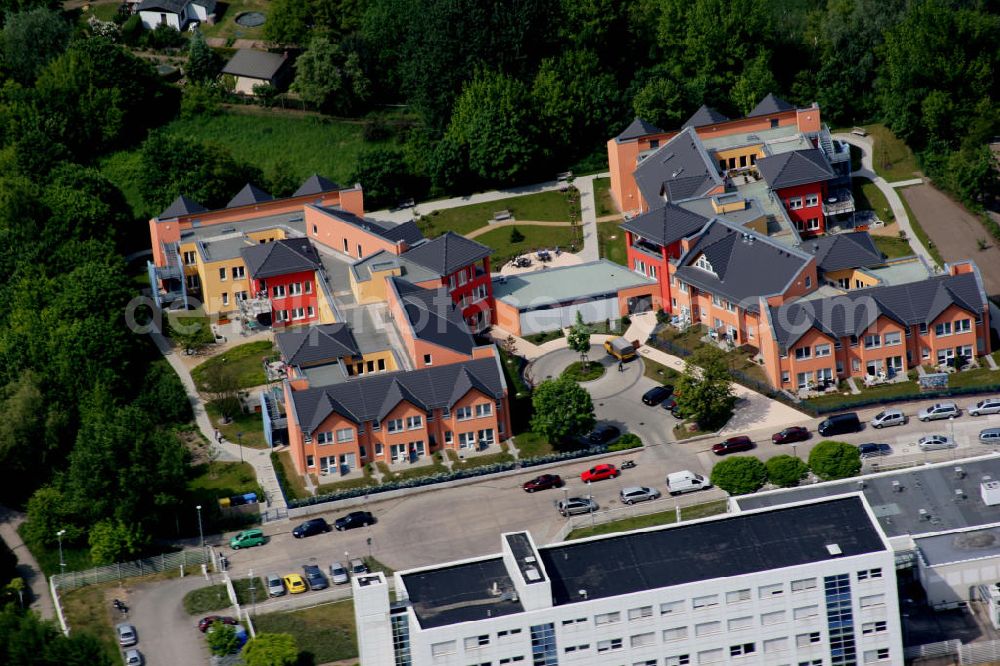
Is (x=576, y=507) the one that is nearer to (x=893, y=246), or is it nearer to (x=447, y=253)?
(x=447, y=253)

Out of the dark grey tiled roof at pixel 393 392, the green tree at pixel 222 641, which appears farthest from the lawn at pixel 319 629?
the dark grey tiled roof at pixel 393 392

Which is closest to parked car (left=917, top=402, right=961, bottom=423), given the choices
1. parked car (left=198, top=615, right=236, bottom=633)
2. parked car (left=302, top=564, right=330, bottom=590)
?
parked car (left=302, top=564, right=330, bottom=590)

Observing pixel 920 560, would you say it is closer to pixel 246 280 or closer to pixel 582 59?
pixel 246 280

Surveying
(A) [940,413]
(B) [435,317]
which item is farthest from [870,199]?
(B) [435,317]

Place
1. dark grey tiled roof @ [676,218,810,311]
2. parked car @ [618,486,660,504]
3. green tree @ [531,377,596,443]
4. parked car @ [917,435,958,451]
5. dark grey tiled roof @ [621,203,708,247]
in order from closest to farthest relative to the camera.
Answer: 1. parked car @ [618,486,660,504]
2. parked car @ [917,435,958,451]
3. green tree @ [531,377,596,443]
4. dark grey tiled roof @ [676,218,810,311]
5. dark grey tiled roof @ [621,203,708,247]

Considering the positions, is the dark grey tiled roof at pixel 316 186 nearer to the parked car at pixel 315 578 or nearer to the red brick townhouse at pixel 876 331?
the red brick townhouse at pixel 876 331

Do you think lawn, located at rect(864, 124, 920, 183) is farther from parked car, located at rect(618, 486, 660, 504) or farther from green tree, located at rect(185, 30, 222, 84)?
green tree, located at rect(185, 30, 222, 84)

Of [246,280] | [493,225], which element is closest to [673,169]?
[493,225]
